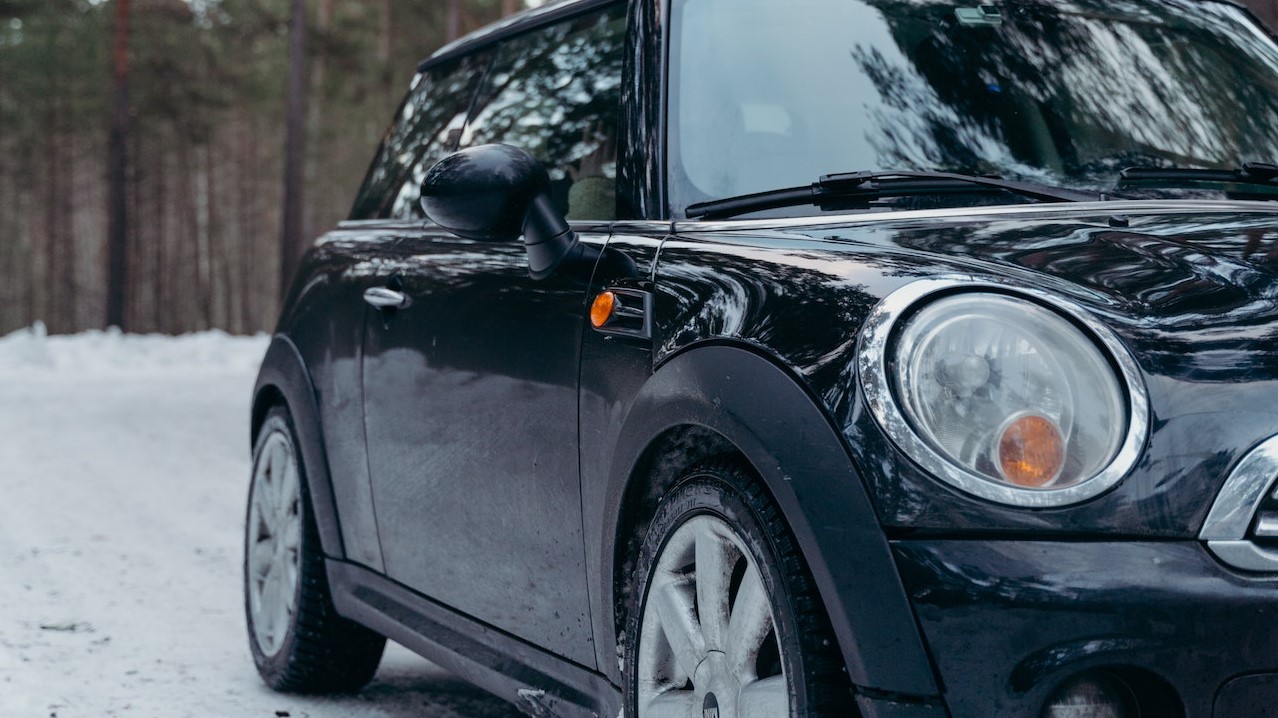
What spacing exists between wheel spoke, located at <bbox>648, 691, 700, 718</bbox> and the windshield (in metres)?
0.89

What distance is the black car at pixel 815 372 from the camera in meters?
2.06

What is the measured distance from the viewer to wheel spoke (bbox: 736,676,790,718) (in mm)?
2320

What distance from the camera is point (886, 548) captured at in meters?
2.11

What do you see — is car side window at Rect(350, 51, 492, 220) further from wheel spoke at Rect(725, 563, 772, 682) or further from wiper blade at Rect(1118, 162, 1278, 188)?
wheel spoke at Rect(725, 563, 772, 682)

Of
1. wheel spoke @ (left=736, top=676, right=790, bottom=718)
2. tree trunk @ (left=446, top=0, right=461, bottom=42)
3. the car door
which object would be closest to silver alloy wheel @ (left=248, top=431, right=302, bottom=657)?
the car door

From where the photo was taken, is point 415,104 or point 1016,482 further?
point 415,104

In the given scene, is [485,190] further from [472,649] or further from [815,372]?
[472,649]

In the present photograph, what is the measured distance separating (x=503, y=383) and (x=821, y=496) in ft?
4.03

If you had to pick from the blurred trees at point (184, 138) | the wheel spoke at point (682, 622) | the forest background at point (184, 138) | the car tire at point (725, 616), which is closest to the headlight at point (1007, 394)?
the car tire at point (725, 616)

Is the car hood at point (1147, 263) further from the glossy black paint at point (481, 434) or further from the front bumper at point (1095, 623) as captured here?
the glossy black paint at point (481, 434)

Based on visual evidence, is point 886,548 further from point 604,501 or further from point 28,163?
point 28,163

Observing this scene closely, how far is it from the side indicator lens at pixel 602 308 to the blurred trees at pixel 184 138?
2913 cm

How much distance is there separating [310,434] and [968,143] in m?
2.21

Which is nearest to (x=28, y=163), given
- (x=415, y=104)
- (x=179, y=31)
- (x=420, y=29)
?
(x=179, y=31)
